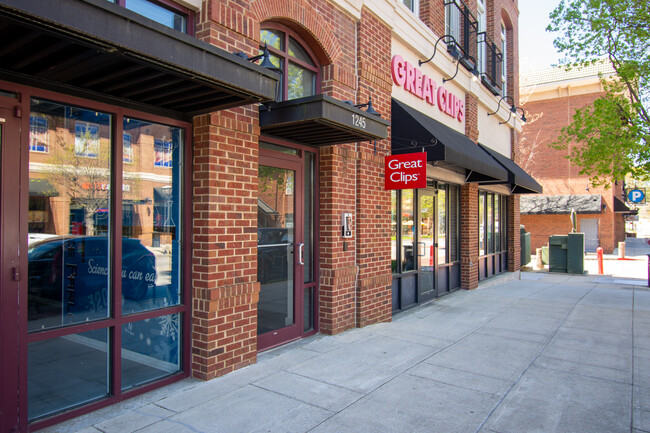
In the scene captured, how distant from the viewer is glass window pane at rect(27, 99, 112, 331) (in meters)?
3.42

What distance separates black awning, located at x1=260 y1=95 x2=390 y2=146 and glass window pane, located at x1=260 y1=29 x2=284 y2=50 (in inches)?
42.1

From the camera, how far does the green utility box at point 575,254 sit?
1580 cm

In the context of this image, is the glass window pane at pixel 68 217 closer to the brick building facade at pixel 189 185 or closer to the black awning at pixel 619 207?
the brick building facade at pixel 189 185

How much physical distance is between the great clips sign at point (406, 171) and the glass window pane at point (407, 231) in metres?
1.64

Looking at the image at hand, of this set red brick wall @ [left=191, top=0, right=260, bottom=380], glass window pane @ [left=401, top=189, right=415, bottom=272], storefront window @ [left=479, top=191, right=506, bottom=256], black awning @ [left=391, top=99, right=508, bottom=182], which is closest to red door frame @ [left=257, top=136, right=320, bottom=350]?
red brick wall @ [left=191, top=0, right=260, bottom=380]

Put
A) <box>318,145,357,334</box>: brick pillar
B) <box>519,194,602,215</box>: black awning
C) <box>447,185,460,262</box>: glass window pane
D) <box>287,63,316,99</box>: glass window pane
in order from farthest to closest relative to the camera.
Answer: <box>519,194,602,215</box>: black awning
<box>447,185,460,262</box>: glass window pane
<box>318,145,357,334</box>: brick pillar
<box>287,63,316,99</box>: glass window pane

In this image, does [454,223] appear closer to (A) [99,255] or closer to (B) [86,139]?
(A) [99,255]

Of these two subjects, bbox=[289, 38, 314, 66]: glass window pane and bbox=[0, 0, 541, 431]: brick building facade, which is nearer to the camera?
bbox=[0, 0, 541, 431]: brick building facade

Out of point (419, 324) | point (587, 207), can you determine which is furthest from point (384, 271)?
point (587, 207)

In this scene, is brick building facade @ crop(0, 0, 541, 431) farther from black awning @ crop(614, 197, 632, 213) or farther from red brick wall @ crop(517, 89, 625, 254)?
black awning @ crop(614, 197, 632, 213)

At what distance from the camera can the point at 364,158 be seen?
22.0ft

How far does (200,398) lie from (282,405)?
→ 2.51 feet

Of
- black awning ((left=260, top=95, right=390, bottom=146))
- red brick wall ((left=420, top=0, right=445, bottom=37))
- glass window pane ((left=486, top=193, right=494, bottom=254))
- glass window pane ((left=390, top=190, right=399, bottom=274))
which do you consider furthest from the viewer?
glass window pane ((left=486, top=193, right=494, bottom=254))

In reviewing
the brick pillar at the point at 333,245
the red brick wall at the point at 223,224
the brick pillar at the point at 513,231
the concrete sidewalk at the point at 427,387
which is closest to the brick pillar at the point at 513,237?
the brick pillar at the point at 513,231
